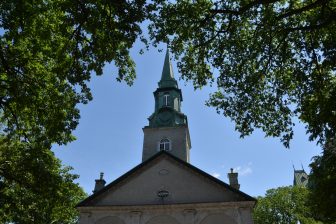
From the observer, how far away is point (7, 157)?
1705 centimetres

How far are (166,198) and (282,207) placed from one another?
73.3ft

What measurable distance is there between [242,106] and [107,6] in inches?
294

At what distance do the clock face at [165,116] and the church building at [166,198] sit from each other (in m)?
7.71

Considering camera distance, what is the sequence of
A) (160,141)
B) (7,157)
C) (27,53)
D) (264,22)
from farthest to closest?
(160,141) → (7,157) → (27,53) → (264,22)

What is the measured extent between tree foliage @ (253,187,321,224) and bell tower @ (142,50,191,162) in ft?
51.0

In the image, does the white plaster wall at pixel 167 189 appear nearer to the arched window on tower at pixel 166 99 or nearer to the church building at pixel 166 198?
the church building at pixel 166 198

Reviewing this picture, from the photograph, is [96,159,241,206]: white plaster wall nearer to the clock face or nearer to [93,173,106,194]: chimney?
[93,173,106,194]: chimney

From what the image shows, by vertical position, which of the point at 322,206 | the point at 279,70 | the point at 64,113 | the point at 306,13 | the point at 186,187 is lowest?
the point at 322,206

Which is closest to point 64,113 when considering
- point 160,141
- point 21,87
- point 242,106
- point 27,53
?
point 21,87

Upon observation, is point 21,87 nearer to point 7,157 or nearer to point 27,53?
point 27,53

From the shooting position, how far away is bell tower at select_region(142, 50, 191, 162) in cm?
2825

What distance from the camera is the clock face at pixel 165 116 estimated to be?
97.9 feet

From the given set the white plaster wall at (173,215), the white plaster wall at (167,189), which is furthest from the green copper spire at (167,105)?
the white plaster wall at (173,215)

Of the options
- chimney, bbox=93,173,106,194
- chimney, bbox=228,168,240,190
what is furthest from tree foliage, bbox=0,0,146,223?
chimney, bbox=228,168,240,190
